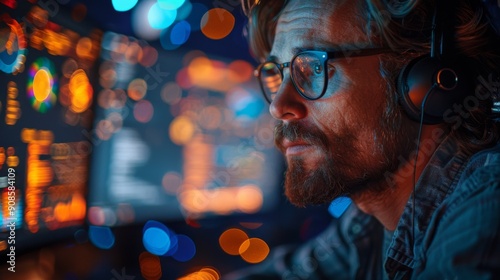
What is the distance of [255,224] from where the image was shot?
1811 millimetres

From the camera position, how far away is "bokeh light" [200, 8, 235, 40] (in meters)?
1.81

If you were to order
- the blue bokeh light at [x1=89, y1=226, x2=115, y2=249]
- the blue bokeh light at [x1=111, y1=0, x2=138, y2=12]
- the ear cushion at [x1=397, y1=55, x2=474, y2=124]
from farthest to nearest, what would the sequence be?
1. the blue bokeh light at [x1=111, y1=0, x2=138, y2=12]
2. the blue bokeh light at [x1=89, y1=226, x2=115, y2=249]
3. the ear cushion at [x1=397, y1=55, x2=474, y2=124]

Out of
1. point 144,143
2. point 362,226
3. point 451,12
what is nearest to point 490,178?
point 451,12

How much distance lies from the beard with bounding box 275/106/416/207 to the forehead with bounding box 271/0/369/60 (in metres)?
0.16

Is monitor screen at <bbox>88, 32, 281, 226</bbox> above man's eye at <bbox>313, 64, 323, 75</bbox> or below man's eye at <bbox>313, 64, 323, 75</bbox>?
below

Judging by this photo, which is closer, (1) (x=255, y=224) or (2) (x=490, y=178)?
(2) (x=490, y=178)

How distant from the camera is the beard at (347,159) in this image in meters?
0.84

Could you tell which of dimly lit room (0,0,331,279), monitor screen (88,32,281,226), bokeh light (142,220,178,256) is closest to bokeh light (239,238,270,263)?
dimly lit room (0,0,331,279)

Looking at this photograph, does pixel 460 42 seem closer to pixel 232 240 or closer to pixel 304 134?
pixel 304 134

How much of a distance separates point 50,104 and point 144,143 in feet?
1.36

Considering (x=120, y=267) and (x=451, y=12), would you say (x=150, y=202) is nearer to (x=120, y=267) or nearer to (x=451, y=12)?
(x=120, y=267)

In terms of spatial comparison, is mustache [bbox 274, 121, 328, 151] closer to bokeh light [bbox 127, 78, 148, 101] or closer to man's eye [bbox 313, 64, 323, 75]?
man's eye [bbox 313, 64, 323, 75]

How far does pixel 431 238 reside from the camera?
2.36ft

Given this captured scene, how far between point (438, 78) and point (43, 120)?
79cm
